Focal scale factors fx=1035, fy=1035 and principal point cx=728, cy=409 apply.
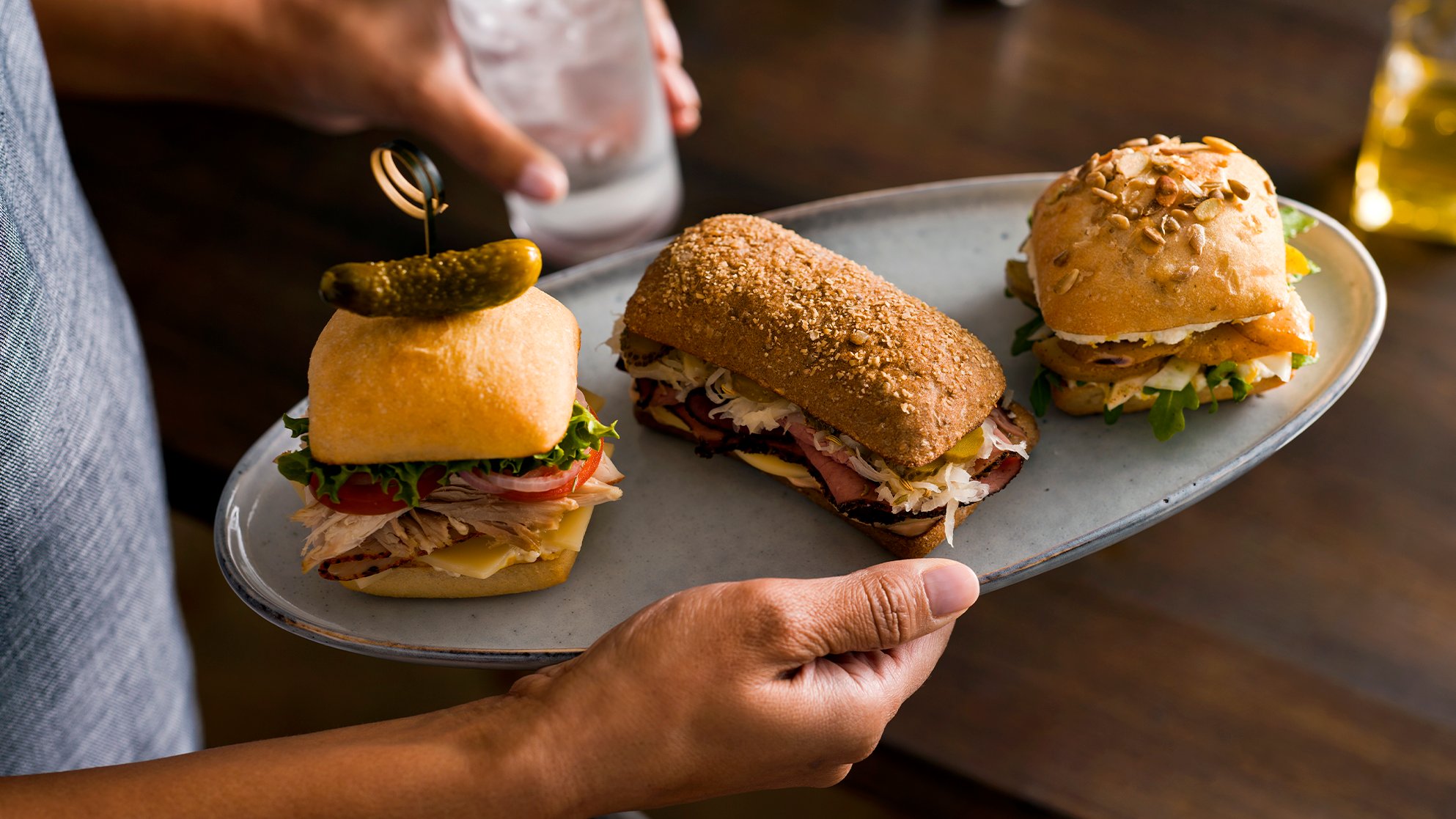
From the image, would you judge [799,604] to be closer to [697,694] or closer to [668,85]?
[697,694]

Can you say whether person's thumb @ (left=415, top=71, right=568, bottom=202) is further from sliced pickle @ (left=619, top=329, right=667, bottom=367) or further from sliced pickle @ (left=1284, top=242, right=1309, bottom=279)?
sliced pickle @ (left=1284, top=242, right=1309, bottom=279)

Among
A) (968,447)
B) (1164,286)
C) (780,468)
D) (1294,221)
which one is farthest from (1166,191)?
(780,468)

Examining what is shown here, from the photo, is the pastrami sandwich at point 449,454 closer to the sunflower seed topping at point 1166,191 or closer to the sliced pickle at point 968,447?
the sliced pickle at point 968,447

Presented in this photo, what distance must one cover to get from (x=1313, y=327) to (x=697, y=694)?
1489 millimetres

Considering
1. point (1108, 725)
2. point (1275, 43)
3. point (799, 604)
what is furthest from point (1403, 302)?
point (799, 604)

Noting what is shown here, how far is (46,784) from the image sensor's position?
158cm

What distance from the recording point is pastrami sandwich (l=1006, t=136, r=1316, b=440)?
189 cm

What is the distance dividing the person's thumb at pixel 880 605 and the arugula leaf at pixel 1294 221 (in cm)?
115

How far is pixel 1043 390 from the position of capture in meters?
2.09

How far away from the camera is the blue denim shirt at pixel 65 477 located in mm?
1731

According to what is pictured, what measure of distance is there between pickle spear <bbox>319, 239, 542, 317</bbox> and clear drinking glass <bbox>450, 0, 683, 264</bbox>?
46.6 inches

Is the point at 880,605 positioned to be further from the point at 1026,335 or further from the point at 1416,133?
the point at 1416,133

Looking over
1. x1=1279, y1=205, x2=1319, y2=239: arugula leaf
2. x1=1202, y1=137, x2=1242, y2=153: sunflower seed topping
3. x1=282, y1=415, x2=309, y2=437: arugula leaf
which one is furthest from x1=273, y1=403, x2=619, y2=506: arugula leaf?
x1=1279, y1=205, x2=1319, y2=239: arugula leaf

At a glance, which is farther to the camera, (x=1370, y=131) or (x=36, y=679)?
(x=1370, y=131)
